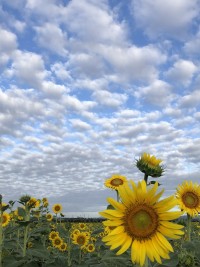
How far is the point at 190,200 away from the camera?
6988 millimetres

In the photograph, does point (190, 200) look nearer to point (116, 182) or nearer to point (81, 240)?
point (116, 182)

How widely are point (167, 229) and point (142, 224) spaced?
23 centimetres

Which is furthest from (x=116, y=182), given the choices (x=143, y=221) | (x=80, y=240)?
(x=143, y=221)

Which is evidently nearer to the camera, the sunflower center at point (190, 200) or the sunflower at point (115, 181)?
the sunflower center at point (190, 200)

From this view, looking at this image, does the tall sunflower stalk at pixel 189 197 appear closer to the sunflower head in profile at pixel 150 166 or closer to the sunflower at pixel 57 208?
the sunflower head in profile at pixel 150 166

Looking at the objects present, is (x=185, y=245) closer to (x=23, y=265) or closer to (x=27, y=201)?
(x=23, y=265)

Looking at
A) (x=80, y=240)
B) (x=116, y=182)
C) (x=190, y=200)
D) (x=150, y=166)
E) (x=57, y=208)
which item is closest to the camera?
(x=150, y=166)

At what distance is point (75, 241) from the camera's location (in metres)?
8.88

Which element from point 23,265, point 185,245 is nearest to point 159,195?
point 185,245

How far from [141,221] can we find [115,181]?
380 cm

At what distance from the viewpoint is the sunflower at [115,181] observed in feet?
24.0

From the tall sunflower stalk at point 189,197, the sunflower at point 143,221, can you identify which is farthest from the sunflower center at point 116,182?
the sunflower at point 143,221

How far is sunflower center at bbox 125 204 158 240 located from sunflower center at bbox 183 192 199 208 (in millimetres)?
3393

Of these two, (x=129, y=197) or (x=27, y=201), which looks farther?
(x=27, y=201)
